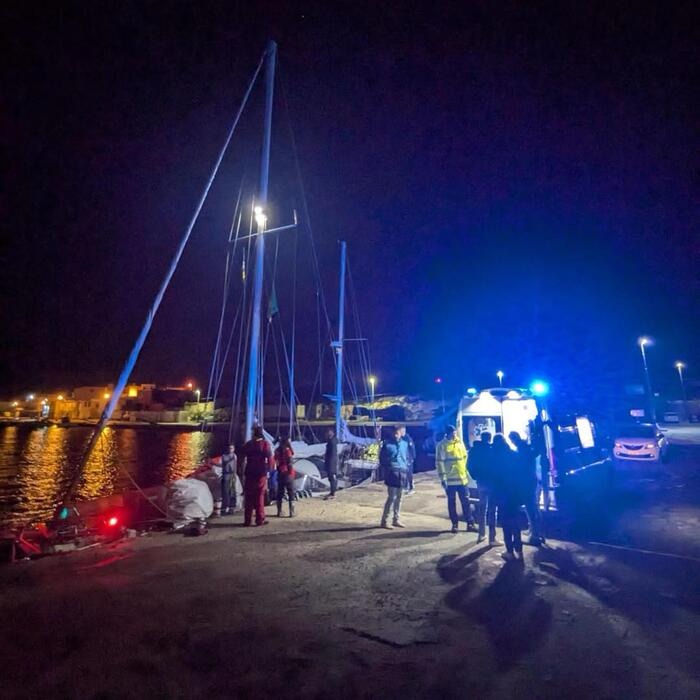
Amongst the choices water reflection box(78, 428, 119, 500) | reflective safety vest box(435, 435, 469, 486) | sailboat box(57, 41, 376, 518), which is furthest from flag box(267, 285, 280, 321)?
water reflection box(78, 428, 119, 500)

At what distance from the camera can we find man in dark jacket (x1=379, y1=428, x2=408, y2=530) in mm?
8227

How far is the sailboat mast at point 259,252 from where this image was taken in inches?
439

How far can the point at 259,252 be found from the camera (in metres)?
11.9

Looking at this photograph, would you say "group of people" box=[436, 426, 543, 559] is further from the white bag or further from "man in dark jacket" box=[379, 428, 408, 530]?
the white bag

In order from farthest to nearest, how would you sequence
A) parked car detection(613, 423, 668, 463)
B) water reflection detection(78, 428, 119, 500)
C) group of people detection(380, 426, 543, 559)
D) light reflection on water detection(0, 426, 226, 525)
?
1. water reflection detection(78, 428, 119, 500)
2. light reflection on water detection(0, 426, 226, 525)
3. parked car detection(613, 423, 668, 463)
4. group of people detection(380, 426, 543, 559)

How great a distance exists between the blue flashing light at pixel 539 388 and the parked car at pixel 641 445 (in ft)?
39.1

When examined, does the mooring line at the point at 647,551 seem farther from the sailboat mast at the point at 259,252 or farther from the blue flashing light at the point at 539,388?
the sailboat mast at the point at 259,252

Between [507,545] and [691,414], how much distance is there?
5243cm

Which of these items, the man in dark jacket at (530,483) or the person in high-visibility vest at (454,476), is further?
the person in high-visibility vest at (454,476)

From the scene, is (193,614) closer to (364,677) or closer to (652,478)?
(364,677)

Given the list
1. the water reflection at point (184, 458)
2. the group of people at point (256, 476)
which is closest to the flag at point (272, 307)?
the group of people at point (256, 476)

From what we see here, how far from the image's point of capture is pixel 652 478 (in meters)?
14.9

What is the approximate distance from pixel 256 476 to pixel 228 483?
1627 millimetres

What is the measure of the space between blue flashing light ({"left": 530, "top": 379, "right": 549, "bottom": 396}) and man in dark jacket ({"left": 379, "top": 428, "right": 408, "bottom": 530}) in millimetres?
3398
